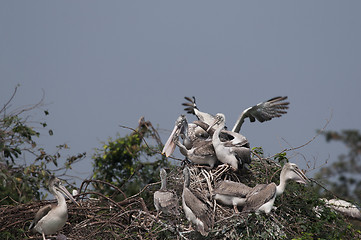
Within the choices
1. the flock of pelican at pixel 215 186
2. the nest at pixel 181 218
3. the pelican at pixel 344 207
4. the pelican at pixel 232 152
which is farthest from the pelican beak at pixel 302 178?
the pelican at pixel 232 152

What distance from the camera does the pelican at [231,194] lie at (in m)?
7.87

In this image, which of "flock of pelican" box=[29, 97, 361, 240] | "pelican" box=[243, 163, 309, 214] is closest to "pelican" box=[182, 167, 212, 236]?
"flock of pelican" box=[29, 97, 361, 240]

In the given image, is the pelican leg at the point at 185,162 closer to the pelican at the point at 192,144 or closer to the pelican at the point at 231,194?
the pelican at the point at 192,144

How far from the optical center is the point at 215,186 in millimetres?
8180

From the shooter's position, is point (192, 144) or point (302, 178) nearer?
point (302, 178)

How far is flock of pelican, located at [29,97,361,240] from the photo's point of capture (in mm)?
7699

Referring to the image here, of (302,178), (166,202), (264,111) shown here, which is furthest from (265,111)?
(166,202)

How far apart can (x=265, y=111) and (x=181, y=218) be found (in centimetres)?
291

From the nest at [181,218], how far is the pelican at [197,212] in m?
0.13

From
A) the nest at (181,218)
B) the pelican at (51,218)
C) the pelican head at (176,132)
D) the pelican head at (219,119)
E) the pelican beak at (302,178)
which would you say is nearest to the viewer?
the nest at (181,218)

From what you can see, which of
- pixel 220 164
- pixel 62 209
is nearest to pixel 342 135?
pixel 220 164

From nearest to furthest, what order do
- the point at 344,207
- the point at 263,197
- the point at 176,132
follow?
the point at 263,197
the point at 344,207
the point at 176,132

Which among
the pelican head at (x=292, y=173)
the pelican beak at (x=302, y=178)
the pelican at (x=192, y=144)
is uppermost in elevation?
the pelican at (x=192, y=144)

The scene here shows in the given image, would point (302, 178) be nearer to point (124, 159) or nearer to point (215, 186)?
point (215, 186)
